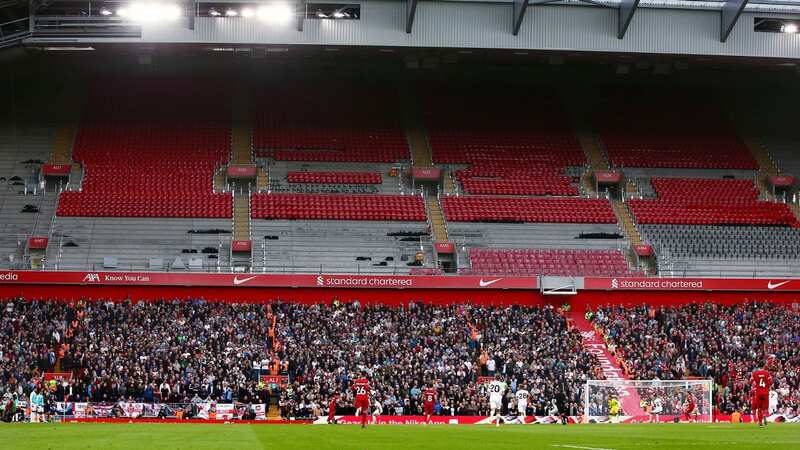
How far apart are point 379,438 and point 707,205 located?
123 ft

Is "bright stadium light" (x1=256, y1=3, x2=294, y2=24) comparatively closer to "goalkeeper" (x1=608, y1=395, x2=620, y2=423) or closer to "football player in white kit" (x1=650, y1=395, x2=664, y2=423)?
"goalkeeper" (x1=608, y1=395, x2=620, y2=423)

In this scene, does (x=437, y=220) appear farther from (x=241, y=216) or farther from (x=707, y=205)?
(x=707, y=205)

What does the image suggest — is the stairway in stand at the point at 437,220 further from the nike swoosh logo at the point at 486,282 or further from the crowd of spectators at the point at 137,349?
the crowd of spectators at the point at 137,349

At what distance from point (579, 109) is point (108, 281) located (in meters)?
31.3

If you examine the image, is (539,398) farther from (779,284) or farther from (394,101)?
(394,101)

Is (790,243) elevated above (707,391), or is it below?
above

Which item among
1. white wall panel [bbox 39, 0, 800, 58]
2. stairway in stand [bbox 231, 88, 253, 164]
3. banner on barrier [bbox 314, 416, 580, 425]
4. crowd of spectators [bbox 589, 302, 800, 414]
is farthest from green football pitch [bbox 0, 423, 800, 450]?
stairway in stand [bbox 231, 88, 253, 164]

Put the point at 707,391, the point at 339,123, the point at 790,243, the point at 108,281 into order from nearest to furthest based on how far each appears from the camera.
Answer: the point at 707,391, the point at 108,281, the point at 790,243, the point at 339,123

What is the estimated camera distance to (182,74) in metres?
65.8

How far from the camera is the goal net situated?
40.9 metres

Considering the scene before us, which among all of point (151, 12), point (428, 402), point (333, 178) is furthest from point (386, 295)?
point (151, 12)

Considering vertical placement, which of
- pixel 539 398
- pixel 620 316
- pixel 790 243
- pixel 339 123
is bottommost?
pixel 539 398

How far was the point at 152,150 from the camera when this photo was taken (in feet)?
196

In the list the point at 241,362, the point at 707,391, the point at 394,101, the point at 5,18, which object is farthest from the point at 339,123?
the point at 707,391
